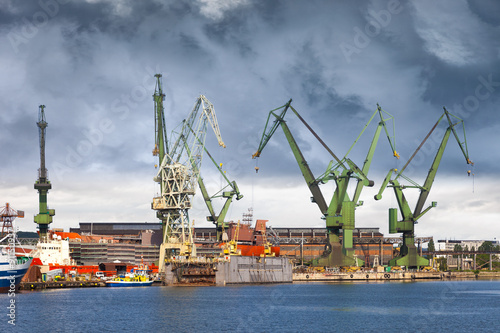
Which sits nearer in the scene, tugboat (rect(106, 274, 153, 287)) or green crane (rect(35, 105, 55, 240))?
tugboat (rect(106, 274, 153, 287))

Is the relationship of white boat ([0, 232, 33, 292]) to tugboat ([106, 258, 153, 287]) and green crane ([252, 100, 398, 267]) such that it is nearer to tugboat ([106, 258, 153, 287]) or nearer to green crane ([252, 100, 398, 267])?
tugboat ([106, 258, 153, 287])

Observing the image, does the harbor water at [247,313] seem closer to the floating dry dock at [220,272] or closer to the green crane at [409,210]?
the floating dry dock at [220,272]

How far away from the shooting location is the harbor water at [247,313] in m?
60.9

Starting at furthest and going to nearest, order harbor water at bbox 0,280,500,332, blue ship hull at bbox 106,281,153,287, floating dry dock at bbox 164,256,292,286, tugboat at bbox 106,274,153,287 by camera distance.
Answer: tugboat at bbox 106,274,153,287
blue ship hull at bbox 106,281,153,287
floating dry dock at bbox 164,256,292,286
harbor water at bbox 0,280,500,332

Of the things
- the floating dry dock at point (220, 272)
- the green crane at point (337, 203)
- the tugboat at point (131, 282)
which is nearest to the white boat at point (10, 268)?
the floating dry dock at point (220, 272)

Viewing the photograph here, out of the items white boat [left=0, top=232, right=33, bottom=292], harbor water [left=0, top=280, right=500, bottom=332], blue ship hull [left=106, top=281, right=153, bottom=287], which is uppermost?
white boat [left=0, top=232, right=33, bottom=292]

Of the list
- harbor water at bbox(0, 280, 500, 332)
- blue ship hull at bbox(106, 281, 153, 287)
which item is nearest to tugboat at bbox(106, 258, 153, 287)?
blue ship hull at bbox(106, 281, 153, 287)

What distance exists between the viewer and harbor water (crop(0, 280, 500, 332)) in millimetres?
60875

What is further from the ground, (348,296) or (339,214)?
(339,214)

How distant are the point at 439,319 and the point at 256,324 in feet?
61.8

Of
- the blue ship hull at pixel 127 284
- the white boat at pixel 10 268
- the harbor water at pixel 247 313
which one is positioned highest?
the white boat at pixel 10 268

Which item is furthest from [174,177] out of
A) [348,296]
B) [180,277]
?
[348,296]

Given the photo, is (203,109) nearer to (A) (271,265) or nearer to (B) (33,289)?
(A) (271,265)

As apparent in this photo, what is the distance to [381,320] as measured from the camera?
218 feet
